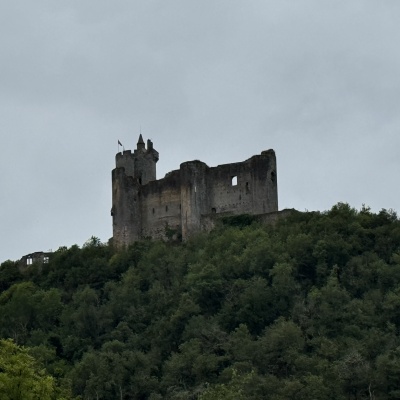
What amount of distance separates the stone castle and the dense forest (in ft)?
4.53

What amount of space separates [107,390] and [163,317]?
7896 millimetres

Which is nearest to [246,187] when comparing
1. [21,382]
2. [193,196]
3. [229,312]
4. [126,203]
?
[193,196]

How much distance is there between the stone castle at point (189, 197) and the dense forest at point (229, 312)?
138 centimetres

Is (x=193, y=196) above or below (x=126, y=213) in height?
above

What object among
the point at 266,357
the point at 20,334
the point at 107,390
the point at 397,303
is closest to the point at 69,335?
the point at 20,334

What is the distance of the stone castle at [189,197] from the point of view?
77812 millimetres

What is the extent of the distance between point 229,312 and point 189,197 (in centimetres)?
1178

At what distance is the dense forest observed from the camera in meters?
60.7

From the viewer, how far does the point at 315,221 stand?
75.2 metres

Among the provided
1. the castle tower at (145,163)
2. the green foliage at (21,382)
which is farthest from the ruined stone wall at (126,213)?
the green foliage at (21,382)

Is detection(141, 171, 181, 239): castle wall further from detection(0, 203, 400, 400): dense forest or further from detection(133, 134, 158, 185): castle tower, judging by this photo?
detection(133, 134, 158, 185): castle tower

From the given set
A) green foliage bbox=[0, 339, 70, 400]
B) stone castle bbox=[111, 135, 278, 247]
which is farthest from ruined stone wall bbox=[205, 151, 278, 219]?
green foliage bbox=[0, 339, 70, 400]

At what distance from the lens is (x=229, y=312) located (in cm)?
6900

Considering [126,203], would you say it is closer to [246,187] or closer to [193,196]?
[193,196]
